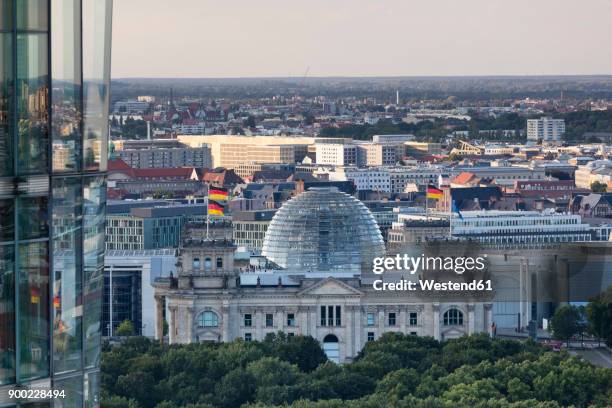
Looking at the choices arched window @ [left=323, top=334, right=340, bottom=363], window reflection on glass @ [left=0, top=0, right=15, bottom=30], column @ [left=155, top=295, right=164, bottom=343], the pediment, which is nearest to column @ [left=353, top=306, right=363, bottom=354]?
the pediment

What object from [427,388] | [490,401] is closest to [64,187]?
[490,401]

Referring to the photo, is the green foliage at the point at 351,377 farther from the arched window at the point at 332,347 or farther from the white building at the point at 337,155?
the white building at the point at 337,155

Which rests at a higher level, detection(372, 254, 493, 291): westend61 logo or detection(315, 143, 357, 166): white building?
detection(372, 254, 493, 291): westend61 logo

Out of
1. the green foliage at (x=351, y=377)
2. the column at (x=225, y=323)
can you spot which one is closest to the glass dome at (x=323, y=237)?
the column at (x=225, y=323)

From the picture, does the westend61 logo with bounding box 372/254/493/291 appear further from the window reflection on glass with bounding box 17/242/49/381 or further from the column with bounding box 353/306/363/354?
the window reflection on glass with bounding box 17/242/49/381

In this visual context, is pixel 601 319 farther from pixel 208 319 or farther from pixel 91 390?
pixel 91 390

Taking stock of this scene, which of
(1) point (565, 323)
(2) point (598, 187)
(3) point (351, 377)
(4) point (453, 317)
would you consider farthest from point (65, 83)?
(2) point (598, 187)
